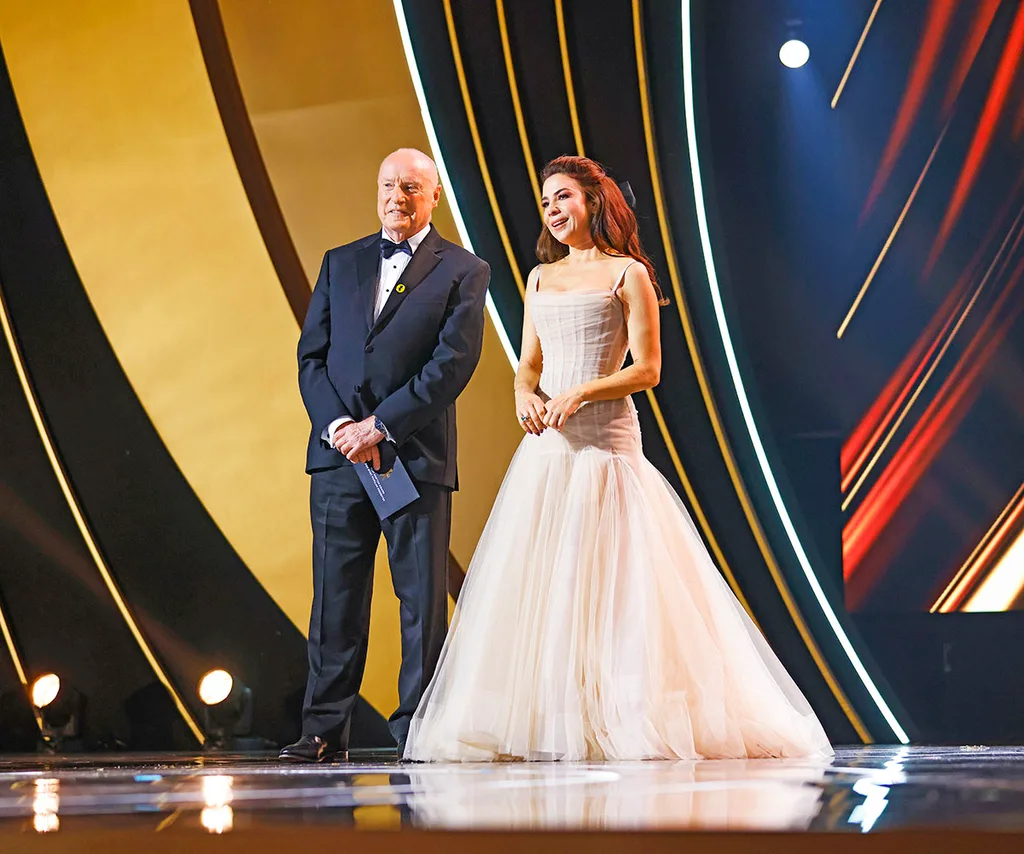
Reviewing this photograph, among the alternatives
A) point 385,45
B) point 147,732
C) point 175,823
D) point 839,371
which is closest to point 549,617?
point 175,823

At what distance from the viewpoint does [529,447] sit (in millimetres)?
2625

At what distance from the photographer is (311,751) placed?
2.53m

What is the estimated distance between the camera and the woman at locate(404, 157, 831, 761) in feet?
7.43

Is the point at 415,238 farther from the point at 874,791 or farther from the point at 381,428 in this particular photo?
the point at 874,791

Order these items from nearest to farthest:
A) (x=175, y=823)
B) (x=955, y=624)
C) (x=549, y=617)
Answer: (x=175, y=823) < (x=549, y=617) < (x=955, y=624)

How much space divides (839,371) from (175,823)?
108 inches

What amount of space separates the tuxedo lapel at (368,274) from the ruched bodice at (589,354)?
1.40 feet

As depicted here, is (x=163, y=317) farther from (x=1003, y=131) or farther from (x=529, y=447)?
(x=1003, y=131)

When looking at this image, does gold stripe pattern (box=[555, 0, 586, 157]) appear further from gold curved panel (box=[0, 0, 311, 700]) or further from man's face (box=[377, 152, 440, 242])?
gold curved panel (box=[0, 0, 311, 700])

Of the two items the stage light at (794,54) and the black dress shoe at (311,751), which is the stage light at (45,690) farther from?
the stage light at (794,54)

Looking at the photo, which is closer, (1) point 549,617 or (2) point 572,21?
(1) point 549,617

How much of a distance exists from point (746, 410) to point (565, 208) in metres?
1.15

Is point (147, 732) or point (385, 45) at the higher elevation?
point (385, 45)

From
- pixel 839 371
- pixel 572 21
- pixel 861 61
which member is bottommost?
pixel 839 371
